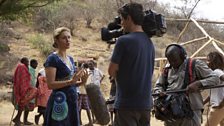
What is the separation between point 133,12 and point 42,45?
70.9 feet

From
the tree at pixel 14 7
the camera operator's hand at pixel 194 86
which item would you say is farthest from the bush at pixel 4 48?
the camera operator's hand at pixel 194 86

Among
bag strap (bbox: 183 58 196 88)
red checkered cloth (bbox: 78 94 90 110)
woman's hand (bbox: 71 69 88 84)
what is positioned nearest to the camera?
woman's hand (bbox: 71 69 88 84)

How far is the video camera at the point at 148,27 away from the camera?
4293mm

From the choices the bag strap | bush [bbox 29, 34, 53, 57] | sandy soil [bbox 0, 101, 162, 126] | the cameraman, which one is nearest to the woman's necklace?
the cameraman

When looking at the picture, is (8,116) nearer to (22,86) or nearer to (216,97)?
(22,86)

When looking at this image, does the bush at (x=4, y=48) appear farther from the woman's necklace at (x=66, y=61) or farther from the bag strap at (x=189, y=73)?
the bag strap at (x=189, y=73)

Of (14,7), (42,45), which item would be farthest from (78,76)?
(42,45)

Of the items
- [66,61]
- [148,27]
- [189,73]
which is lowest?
[189,73]

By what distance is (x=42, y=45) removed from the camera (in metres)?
25.4

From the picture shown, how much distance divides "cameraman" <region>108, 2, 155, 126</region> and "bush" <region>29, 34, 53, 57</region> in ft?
68.3

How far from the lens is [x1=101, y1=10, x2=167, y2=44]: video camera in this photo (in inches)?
169

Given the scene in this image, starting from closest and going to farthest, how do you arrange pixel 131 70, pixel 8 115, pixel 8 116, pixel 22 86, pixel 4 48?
pixel 131 70
pixel 22 86
pixel 8 116
pixel 8 115
pixel 4 48

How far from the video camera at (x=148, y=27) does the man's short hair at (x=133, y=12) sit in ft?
0.59

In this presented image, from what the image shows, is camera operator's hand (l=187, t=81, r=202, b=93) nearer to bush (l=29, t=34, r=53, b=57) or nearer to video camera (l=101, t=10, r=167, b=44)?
video camera (l=101, t=10, r=167, b=44)
